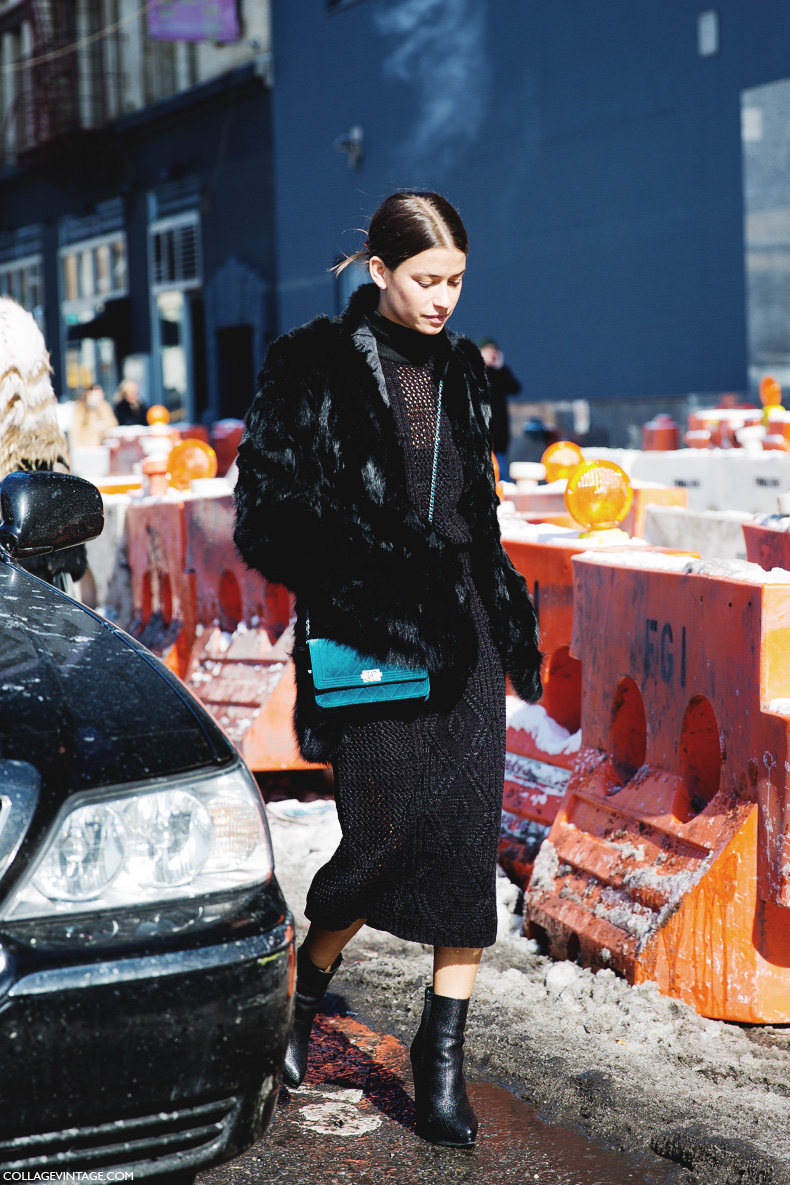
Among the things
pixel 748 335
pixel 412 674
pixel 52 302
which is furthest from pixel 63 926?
pixel 52 302

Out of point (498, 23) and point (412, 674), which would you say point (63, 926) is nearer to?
point (412, 674)

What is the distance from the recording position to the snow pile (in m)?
4.79

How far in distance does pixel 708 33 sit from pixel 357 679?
56.5ft

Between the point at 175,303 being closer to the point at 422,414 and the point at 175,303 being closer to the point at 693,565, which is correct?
the point at 693,565

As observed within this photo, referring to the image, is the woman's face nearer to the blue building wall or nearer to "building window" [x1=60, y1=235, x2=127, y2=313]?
the blue building wall

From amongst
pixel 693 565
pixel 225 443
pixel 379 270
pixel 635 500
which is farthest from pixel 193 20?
pixel 379 270

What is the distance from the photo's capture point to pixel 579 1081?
340 centimetres

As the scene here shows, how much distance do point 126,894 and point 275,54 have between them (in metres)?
27.7

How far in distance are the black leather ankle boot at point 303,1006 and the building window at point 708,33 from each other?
17.1 meters

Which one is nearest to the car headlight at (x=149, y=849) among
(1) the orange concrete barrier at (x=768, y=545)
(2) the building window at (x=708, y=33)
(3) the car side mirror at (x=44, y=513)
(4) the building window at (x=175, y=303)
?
(3) the car side mirror at (x=44, y=513)

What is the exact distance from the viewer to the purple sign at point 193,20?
26578 mm

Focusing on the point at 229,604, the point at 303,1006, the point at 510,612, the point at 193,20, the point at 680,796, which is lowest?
the point at 303,1006

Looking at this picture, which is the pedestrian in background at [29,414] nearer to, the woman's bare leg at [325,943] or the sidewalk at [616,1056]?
the sidewalk at [616,1056]

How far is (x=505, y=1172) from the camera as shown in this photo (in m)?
3.03
